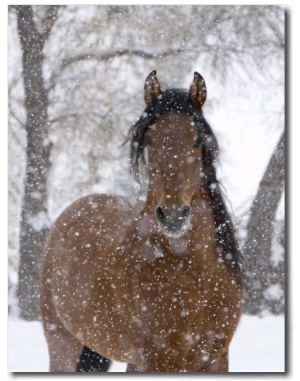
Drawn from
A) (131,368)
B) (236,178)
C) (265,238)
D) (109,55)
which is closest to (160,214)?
(236,178)

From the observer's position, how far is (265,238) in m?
2.41

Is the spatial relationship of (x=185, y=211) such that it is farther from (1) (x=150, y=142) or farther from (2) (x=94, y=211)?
(2) (x=94, y=211)

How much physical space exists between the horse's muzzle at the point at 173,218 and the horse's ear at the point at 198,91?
1.51ft

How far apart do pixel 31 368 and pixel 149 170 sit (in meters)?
1.03

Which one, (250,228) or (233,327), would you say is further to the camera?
(250,228)

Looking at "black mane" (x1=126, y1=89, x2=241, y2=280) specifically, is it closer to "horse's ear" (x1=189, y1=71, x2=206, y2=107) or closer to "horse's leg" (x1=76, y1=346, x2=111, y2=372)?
"horse's ear" (x1=189, y1=71, x2=206, y2=107)

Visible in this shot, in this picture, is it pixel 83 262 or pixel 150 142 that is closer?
pixel 150 142

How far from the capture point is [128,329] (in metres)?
2.22

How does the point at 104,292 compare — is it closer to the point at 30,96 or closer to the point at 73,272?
the point at 73,272

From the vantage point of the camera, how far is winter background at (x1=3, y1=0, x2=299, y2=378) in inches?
93.0

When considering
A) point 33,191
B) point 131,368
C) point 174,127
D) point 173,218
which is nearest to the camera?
point 173,218

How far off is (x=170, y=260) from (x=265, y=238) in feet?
1.73

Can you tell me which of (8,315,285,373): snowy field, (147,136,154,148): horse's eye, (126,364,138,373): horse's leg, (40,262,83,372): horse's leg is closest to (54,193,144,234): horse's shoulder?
(40,262,83,372): horse's leg

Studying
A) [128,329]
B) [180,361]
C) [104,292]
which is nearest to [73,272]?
[104,292]
